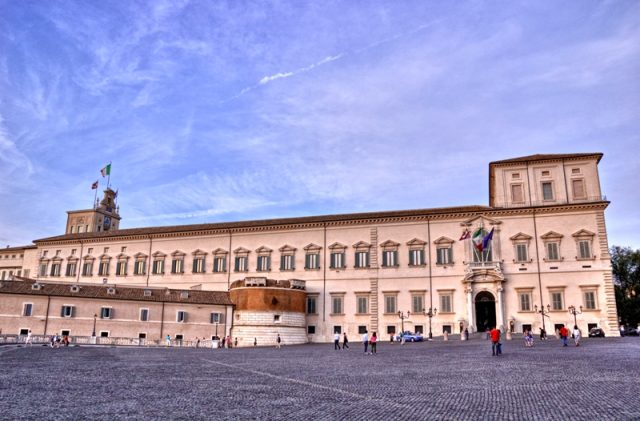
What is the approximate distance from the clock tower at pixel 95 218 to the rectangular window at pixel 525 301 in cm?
7144

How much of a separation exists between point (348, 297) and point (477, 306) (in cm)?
1184

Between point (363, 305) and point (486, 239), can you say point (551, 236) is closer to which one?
point (486, 239)

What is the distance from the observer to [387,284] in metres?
50.1

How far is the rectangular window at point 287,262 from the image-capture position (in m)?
54.0

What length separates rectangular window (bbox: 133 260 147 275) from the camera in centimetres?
6066

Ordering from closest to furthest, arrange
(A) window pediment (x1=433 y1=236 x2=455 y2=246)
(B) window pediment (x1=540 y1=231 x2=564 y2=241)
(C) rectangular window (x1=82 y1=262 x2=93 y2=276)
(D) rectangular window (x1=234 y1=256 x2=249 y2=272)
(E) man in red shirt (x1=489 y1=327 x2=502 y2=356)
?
1. (E) man in red shirt (x1=489 y1=327 x2=502 y2=356)
2. (B) window pediment (x1=540 y1=231 x2=564 y2=241)
3. (A) window pediment (x1=433 y1=236 x2=455 y2=246)
4. (D) rectangular window (x1=234 y1=256 x2=249 y2=272)
5. (C) rectangular window (x1=82 y1=262 x2=93 y2=276)

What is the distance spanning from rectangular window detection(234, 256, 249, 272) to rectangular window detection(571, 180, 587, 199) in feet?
105

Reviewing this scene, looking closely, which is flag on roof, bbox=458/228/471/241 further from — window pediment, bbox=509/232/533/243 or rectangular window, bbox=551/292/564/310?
rectangular window, bbox=551/292/564/310

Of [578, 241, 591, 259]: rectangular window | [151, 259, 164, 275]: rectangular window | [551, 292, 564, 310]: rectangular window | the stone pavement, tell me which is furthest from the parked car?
[151, 259, 164, 275]: rectangular window

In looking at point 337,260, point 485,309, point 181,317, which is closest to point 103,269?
point 181,317

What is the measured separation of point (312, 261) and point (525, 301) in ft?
65.4

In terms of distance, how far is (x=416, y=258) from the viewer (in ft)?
163

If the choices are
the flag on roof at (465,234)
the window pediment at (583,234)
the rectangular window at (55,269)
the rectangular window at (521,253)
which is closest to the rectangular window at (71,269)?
the rectangular window at (55,269)

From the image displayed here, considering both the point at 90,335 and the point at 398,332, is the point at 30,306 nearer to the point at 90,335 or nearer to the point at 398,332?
the point at 90,335
